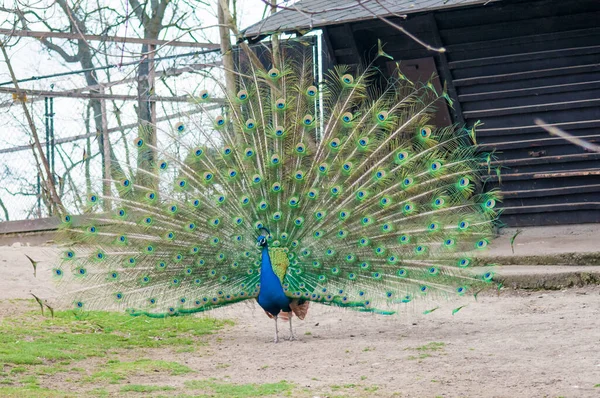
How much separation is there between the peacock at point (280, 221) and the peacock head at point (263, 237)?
0.5 inches

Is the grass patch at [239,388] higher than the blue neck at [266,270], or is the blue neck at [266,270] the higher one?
the blue neck at [266,270]

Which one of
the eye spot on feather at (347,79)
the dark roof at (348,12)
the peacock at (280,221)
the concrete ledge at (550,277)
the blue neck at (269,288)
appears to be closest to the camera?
the blue neck at (269,288)

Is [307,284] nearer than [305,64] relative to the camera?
Yes

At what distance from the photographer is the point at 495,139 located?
1140 cm

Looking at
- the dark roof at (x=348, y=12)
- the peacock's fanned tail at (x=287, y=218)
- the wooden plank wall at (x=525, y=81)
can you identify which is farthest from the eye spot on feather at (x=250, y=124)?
the wooden plank wall at (x=525, y=81)

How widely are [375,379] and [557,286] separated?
12.5 ft

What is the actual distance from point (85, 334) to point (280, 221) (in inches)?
84.0

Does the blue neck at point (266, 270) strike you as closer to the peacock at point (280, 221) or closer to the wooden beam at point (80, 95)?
the peacock at point (280, 221)

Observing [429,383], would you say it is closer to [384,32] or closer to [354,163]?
[354,163]

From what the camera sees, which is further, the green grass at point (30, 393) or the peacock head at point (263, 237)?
the peacock head at point (263, 237)

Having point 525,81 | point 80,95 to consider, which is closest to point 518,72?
point 525,81

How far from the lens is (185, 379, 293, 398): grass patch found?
5605 mm

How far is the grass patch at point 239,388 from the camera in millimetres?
5605

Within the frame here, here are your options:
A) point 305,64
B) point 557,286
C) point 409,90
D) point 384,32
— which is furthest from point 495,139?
point 305,64
